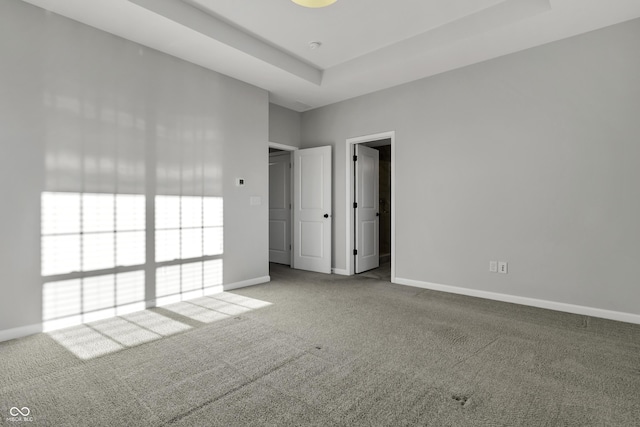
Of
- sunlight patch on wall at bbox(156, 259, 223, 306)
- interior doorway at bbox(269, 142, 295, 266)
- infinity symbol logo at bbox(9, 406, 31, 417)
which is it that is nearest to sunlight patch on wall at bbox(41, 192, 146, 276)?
sunlight patch on wall at bbox(156, 259, 223, 306)

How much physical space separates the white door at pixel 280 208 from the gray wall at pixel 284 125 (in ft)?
1.90

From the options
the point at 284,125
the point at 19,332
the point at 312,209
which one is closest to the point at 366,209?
the point at 312,209

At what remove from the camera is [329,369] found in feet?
7.32

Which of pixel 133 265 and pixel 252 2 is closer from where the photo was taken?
pixel 252 2

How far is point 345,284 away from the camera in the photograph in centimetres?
477

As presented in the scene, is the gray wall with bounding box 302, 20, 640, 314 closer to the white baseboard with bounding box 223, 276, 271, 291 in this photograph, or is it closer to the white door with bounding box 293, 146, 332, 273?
the white door with bounding box 293, 146, 332, 273

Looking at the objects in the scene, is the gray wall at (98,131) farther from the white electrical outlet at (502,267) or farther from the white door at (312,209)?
the white electrical outlet at (502,267)

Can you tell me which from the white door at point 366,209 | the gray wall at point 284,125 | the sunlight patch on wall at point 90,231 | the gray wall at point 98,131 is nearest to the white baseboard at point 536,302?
the white door at point 366,209

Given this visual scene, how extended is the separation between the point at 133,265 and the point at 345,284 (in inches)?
106

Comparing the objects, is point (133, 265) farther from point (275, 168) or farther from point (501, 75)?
point (501, 75)

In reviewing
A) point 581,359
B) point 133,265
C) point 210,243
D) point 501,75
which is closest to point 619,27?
point 501,75

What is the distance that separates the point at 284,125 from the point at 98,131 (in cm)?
301

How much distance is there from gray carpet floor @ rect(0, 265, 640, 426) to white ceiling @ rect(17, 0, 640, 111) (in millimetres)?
2826

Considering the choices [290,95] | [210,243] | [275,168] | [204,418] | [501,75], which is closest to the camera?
[204,418]
